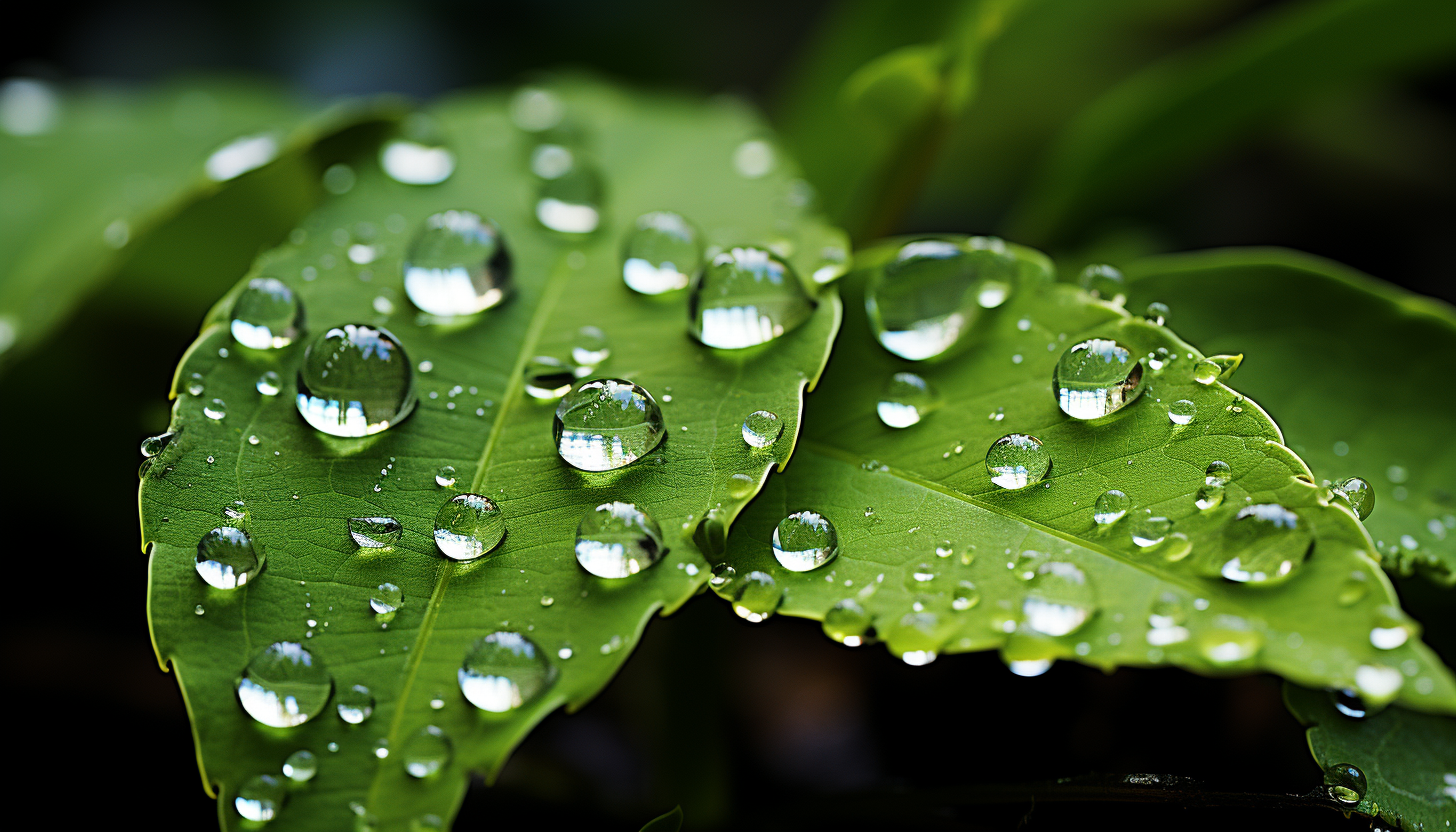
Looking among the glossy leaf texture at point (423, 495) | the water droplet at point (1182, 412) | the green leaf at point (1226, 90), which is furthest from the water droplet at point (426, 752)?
the green leaf at point (1226, 90)

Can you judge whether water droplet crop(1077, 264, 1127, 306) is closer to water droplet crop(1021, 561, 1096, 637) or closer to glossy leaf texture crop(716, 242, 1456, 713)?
glossy leaf texture crop(716, 242, 1456, 713)

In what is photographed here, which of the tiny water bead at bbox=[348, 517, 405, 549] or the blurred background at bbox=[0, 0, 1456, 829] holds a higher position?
the tiny water bead at bbox=[348, 517, 405, 549]

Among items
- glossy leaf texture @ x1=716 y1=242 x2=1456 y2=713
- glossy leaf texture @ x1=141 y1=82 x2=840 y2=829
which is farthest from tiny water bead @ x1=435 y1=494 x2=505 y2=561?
glossy leaf texture @ x1=716 y1=242 x2=1456 y2=713

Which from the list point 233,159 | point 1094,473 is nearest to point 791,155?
point 233,159

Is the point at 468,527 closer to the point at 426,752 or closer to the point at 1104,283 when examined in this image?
the point at 426,752

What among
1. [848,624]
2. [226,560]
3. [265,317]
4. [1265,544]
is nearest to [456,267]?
[265,317]

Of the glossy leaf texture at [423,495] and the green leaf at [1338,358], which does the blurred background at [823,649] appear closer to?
the green leaf at [1338,358]
